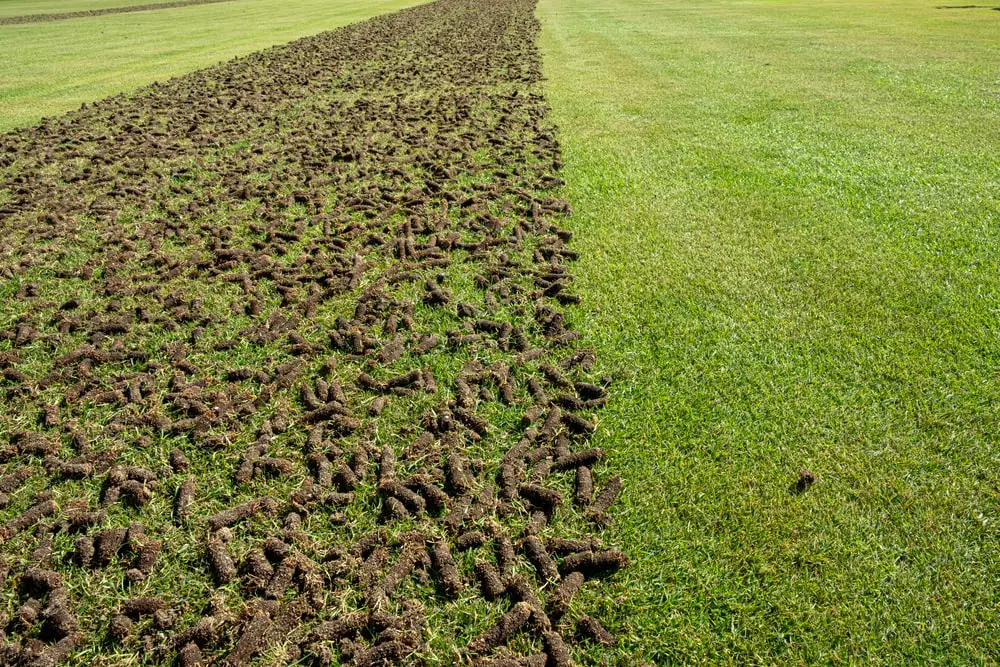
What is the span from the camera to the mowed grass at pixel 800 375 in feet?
9.93

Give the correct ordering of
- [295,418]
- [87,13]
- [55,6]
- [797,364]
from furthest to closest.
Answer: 1. [55,6]
2. [87,13]
3. [797,364]
4. [295,418]

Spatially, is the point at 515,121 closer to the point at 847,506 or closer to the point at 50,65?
the point at 847,506

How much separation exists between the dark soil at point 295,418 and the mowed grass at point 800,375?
418mm

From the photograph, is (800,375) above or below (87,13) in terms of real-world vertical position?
below

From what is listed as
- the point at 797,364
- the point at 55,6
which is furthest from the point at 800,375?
the point at 55,6

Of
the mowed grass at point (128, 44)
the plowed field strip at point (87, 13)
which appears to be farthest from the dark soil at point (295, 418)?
the plowed field strip at point (87, 13)

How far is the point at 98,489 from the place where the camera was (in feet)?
12.5

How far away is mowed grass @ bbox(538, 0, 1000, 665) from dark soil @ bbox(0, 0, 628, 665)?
42cm

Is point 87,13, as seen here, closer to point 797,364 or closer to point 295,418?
point 295,418

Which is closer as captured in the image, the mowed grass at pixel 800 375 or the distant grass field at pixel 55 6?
the mowed grass at pixel 800 375

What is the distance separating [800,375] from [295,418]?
3.89m

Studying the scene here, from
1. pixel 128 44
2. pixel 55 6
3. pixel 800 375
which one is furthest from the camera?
pixel 55 6

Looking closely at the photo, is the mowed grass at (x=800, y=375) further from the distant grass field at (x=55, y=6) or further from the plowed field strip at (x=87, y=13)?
the distant grass field at (x=55, y=6)

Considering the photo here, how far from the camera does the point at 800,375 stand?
464 centimetres
